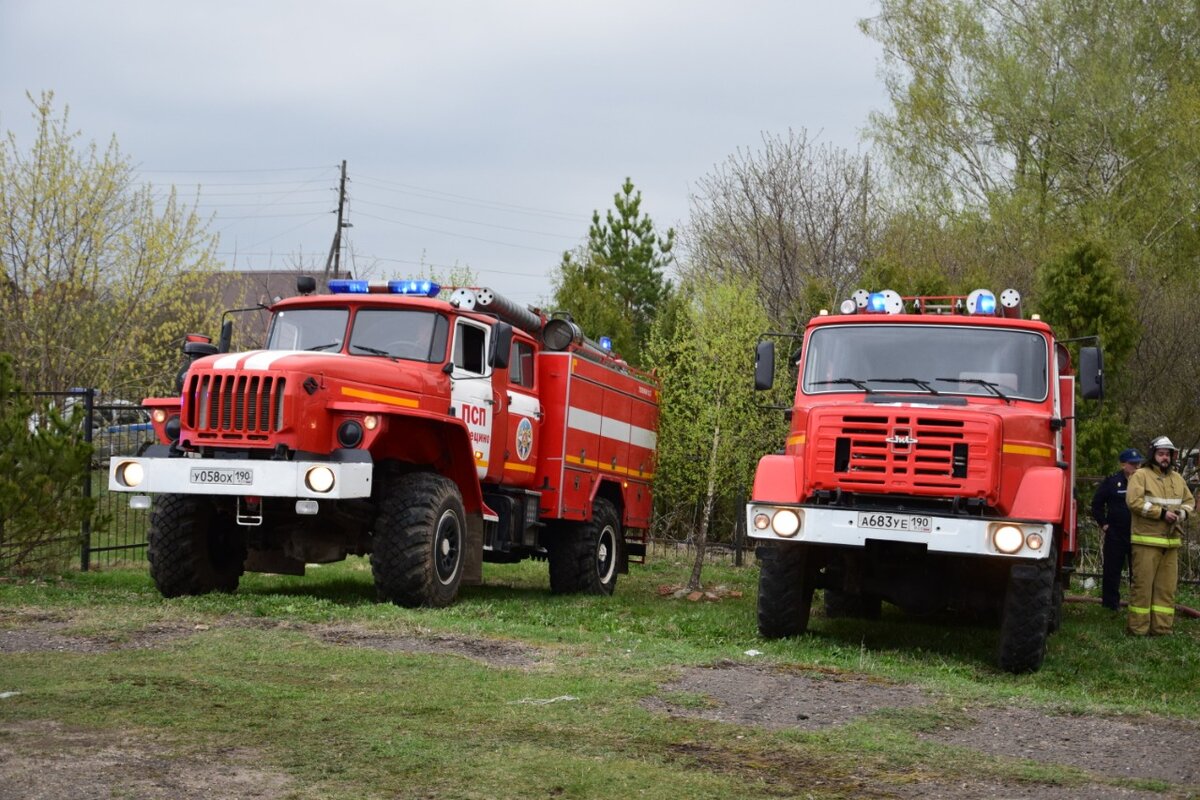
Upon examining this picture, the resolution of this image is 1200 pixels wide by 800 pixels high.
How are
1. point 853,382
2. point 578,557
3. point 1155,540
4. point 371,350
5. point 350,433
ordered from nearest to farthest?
point 853,382, point 350,433, point 371,350, point 1155,540, point 578,557

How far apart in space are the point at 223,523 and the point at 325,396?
1.77 m

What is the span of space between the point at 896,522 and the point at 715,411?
5907 mm

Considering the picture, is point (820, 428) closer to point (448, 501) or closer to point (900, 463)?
point (900, 463)

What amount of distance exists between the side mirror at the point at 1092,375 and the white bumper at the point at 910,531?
197 centimetres

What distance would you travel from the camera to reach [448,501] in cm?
1153

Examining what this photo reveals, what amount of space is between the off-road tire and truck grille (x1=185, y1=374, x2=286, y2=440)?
5357 millimetres

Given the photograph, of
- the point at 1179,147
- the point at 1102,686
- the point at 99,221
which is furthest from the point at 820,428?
the point at 1179,147

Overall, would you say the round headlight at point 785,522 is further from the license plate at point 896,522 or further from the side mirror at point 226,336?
the side mirror at point 226,336

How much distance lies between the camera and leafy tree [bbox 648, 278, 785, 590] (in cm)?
1541

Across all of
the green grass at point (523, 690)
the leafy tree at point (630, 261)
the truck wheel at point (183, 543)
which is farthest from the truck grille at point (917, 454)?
the leafy tree at point (630, 261)

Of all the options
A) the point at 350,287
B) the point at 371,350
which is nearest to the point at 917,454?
the point at 371,350

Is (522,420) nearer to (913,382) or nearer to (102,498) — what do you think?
(913,382)

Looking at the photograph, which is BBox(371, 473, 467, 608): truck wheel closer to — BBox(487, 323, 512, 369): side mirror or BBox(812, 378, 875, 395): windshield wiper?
BBox(487, 323, 512, 369): side mirror

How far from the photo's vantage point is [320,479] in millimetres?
10461
